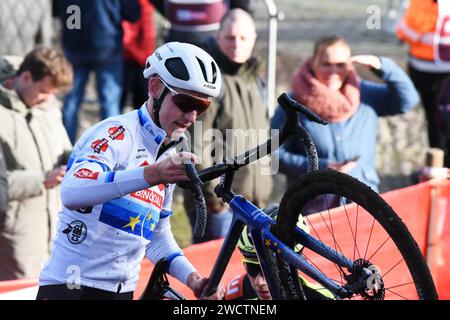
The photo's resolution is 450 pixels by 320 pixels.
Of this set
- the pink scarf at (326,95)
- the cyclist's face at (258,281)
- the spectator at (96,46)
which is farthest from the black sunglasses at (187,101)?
Result: the spectator at (96,46)

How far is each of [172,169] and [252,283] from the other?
1274 millimetres

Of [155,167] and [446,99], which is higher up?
[155,167]

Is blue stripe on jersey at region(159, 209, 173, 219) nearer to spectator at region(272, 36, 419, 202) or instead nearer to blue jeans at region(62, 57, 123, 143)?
spectator at region(272, 36, 419, 202)

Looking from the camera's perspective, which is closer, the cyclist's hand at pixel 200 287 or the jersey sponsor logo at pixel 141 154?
the jersey sponsor logo at pixel 141 154

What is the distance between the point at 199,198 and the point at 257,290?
1.22 metres

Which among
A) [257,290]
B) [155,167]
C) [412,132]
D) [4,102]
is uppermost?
[155,167]

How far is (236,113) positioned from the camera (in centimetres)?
687

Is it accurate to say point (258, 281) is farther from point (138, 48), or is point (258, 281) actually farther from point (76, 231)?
point (138, 48)

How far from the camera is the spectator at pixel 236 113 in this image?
681 centimetres

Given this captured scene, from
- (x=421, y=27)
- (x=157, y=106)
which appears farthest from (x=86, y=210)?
(x=421, y=27)

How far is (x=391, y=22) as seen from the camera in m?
15.2

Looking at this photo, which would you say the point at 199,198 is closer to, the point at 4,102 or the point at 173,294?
the point at 173,294

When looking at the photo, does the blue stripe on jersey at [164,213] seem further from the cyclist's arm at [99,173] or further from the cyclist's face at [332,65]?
the cyclist's face at [332,65]
